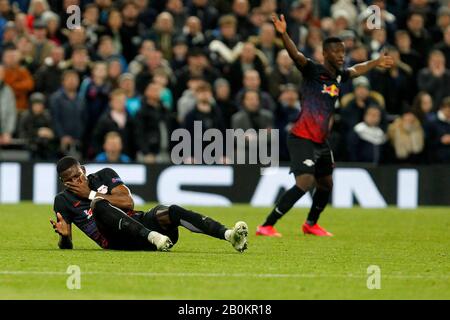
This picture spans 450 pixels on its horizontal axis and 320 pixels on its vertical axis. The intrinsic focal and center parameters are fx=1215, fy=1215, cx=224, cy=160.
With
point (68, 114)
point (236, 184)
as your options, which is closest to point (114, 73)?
point (68, 114)

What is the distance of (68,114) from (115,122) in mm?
844

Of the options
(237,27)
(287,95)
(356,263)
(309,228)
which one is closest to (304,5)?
(237,27)

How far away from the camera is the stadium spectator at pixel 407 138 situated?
2225 cm

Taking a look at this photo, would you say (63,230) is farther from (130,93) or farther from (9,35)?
(9,35)

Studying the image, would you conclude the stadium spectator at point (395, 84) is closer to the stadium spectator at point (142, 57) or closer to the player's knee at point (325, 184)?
the stadium spectator at point (142, 57)

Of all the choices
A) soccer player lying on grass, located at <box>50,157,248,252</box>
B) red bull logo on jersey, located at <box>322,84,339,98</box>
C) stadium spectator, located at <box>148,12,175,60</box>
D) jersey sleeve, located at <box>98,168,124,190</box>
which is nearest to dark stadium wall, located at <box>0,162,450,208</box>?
A: stadium spectator, located at <box>148,12,175,60</box>

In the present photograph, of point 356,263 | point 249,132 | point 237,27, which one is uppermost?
point 237,27

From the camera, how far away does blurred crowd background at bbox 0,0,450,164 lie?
70.2ft

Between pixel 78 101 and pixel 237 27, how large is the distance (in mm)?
3862

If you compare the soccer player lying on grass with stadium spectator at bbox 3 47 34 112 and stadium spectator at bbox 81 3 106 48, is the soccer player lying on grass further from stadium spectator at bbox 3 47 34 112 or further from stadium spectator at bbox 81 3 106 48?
stadium spectator at bbox 81 3 106 48

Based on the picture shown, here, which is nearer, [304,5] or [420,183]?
[420,183]

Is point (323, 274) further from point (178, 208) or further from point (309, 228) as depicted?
point (309, 228)

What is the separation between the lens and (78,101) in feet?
70.7

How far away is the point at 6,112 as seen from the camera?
2120 centimetres
